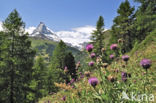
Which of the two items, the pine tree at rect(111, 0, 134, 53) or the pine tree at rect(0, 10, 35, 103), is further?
the pine tree at rect(111, 0, 134, 53)

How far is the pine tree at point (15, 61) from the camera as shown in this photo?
14344 millimetres

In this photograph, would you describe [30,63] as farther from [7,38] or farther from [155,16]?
[155,16]

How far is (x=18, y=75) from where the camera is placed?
48.4ft

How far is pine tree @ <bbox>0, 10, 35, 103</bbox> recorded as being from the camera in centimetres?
1434

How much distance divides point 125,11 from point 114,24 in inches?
125

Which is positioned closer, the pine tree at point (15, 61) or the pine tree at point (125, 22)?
the pine tree at point (15, 61)

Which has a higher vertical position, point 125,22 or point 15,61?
point 125,22

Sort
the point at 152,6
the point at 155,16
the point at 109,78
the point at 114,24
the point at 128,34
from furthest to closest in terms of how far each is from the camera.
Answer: the point at 114,24
the point at 128,34
the point at 152,6
the point at 155,16
the point at 109,78

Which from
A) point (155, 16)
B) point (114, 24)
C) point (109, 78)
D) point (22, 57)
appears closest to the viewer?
point (109, 78)

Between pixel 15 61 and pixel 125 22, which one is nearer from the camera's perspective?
pixel 15 61

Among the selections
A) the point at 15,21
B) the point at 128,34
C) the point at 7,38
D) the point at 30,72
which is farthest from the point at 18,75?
the point at 128,34

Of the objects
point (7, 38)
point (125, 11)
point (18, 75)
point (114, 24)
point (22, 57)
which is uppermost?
point (125, 11)

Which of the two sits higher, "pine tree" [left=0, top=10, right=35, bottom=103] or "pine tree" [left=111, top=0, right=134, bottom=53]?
"pine tree" [left=111, top=0, right=134, bottom=53]

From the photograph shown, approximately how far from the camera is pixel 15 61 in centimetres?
1420
